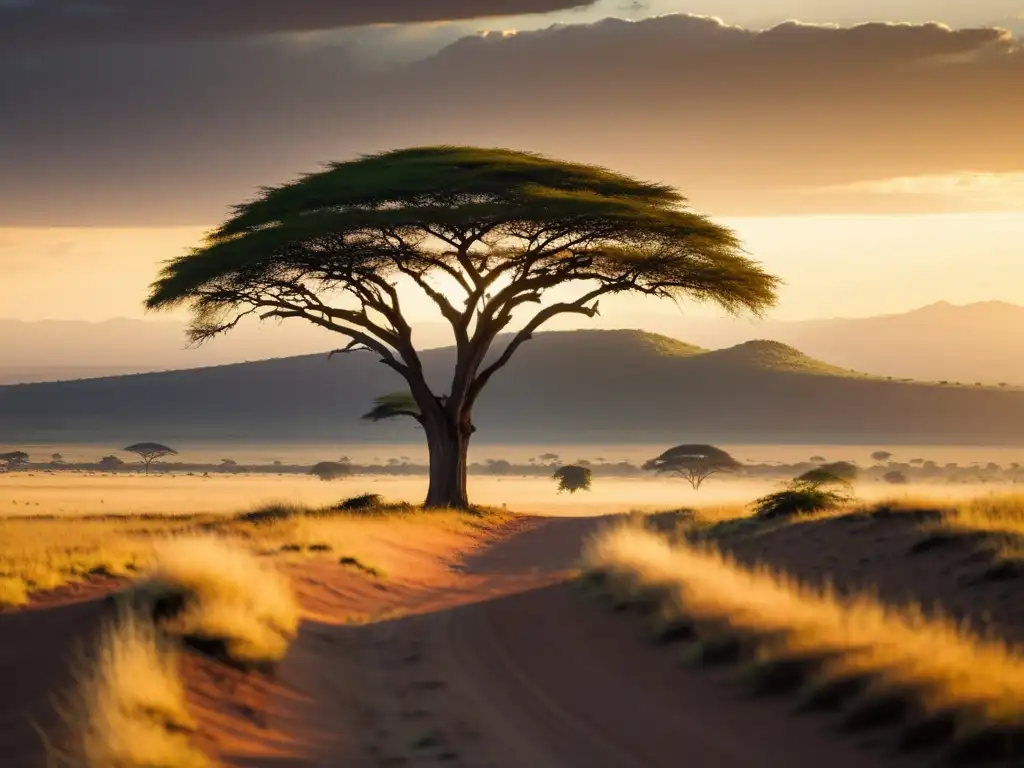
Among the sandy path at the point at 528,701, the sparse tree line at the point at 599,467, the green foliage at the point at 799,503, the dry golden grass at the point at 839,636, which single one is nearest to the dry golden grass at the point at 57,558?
the sandy path at the point at 528,701

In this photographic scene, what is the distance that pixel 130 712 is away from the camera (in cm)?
1061

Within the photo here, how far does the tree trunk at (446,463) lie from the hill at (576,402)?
111 meters

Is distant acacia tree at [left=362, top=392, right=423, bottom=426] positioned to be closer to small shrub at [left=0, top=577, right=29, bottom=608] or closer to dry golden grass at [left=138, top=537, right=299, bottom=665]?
small shrub at [left=0, top=577, right=29, bottom=608]

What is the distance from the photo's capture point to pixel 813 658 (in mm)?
13398

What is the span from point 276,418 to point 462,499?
131764 millimetres

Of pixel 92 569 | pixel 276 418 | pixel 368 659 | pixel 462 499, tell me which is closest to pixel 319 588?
pixel 92 569

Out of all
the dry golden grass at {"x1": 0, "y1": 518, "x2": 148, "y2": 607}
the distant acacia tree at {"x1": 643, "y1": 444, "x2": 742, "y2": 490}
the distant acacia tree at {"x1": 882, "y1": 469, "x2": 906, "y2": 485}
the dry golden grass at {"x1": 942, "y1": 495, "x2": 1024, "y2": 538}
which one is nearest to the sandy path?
the dry golden grass at {"x1": 0, "y1": 518, "x2": 148, "y2": 607}

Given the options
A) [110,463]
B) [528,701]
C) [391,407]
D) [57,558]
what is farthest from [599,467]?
[528,701]

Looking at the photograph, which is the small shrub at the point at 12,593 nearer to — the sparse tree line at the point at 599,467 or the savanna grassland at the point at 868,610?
the savanna grassland at the point at 868,610

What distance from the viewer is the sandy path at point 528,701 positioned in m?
11.7

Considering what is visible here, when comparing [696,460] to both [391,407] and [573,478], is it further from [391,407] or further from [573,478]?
[391,407]

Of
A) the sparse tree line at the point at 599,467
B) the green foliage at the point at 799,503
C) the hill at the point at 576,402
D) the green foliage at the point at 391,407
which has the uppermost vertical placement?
the hill at the point at 576,402

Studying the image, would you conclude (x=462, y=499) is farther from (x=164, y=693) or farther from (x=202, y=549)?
(x=164, y=693)

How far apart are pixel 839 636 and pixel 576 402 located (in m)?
156
